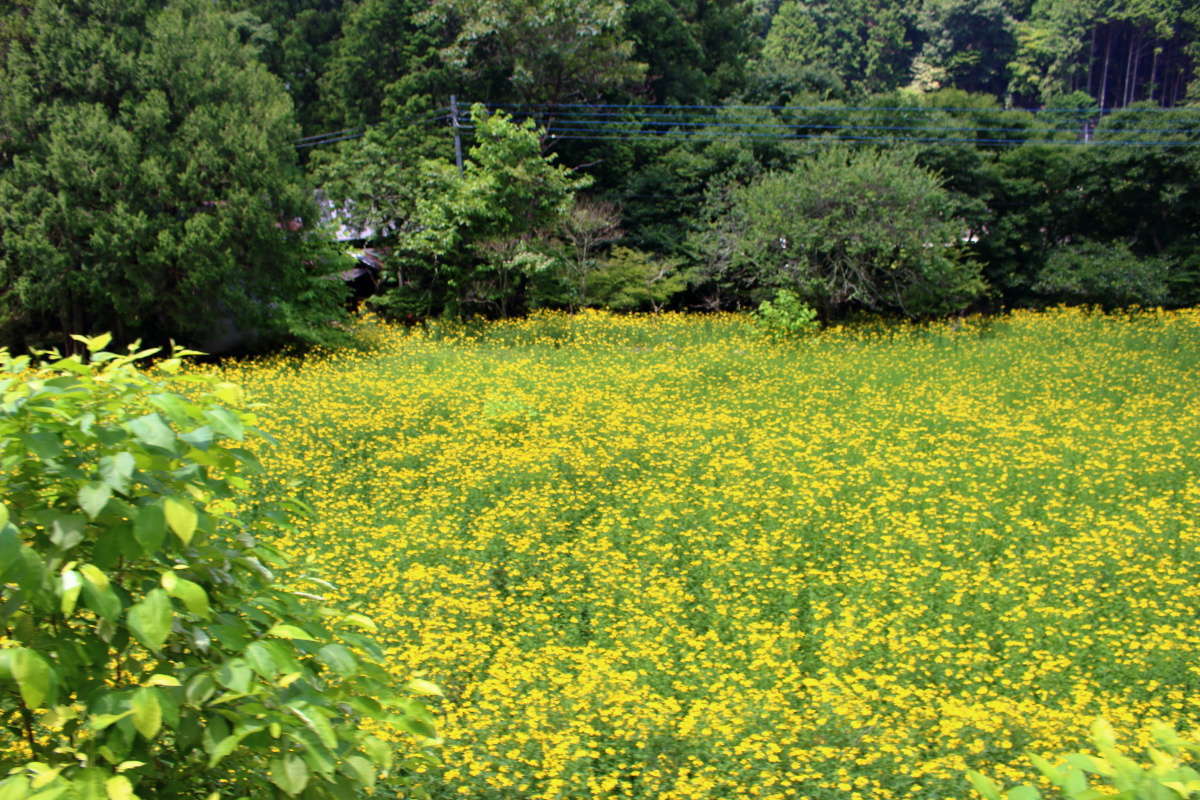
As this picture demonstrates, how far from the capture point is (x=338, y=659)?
198 cm

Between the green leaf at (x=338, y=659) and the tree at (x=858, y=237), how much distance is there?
16.3 meters

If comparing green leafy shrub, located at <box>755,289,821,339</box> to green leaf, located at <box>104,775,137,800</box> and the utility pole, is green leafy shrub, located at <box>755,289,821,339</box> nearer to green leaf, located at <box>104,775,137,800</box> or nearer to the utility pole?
the utility pole

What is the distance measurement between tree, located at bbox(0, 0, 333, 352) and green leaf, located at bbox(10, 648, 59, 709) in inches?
552

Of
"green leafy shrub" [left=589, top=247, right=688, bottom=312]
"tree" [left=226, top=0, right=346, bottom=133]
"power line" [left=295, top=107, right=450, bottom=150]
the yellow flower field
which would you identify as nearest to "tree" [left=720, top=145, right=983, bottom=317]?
"green leafy shrub" [left=589, top=247, right=688, bottom=312]

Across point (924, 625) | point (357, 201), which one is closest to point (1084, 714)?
point (924, 625)

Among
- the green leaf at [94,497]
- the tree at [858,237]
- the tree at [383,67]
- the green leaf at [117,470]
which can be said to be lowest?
the tree at [858,237]

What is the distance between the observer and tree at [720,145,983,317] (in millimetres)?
17281

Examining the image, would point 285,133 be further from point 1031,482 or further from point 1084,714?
point 1084,714

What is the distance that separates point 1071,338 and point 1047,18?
46.9 meters

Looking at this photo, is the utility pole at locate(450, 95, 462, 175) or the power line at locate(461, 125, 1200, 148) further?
the power line at locate(461, 125, 1200, 148)

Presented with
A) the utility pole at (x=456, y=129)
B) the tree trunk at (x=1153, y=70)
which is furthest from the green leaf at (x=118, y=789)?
the tree trunk at (x=1153, y=70)

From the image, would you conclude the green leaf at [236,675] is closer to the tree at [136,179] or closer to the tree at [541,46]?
the tree at [136,179]

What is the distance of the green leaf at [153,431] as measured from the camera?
1810mm

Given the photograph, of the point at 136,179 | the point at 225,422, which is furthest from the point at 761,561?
the point at 136,179
